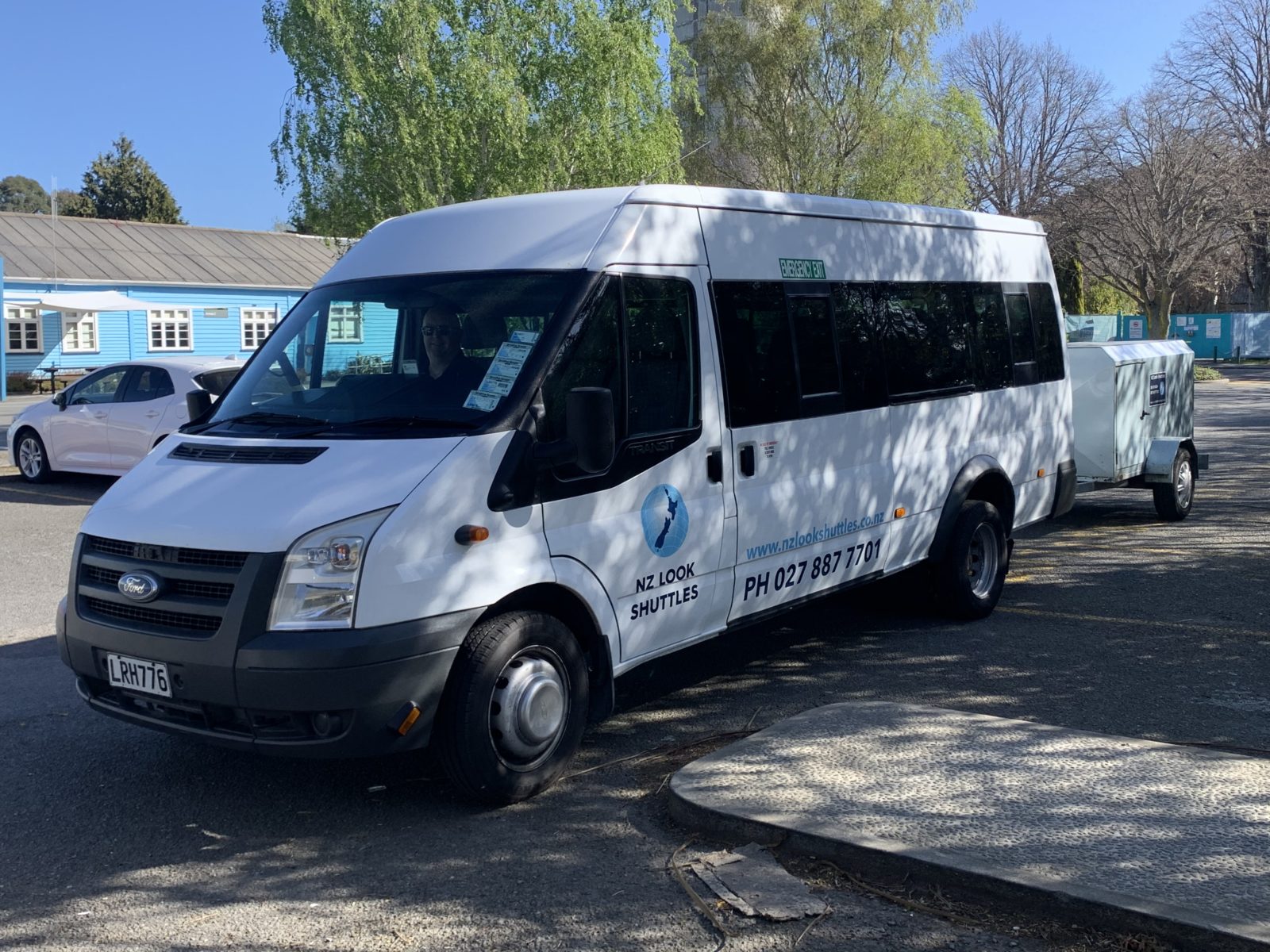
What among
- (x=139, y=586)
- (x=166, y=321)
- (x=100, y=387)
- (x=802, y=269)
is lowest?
(x=139, y=586)

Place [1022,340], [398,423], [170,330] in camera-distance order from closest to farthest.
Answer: [398,423] < [1022,340] < [170,330]

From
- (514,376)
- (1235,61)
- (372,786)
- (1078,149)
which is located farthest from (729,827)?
(1235,61)

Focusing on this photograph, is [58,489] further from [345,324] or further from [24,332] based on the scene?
[24,332]

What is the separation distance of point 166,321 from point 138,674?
42.2 metres

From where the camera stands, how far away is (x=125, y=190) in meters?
73.4

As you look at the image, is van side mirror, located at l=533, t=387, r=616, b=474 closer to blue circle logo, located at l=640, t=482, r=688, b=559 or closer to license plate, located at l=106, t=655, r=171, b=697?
blue circle logo, located at l=640, t=482, r=688, b=559

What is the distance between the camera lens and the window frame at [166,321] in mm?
43656

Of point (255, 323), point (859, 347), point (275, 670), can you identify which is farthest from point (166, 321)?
point (275, 670)

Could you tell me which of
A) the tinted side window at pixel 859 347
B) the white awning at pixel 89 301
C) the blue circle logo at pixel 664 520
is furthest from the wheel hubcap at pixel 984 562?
the white awning at pixel 89 301

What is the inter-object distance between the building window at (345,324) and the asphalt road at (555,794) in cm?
196

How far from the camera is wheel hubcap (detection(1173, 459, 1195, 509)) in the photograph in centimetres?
1202

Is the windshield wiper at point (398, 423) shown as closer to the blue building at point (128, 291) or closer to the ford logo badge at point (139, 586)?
the ford logo badge at point (139, 586)

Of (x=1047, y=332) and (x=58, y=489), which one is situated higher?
(x=1047, y=332)

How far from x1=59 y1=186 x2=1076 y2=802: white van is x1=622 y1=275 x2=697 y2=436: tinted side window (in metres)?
0.01
